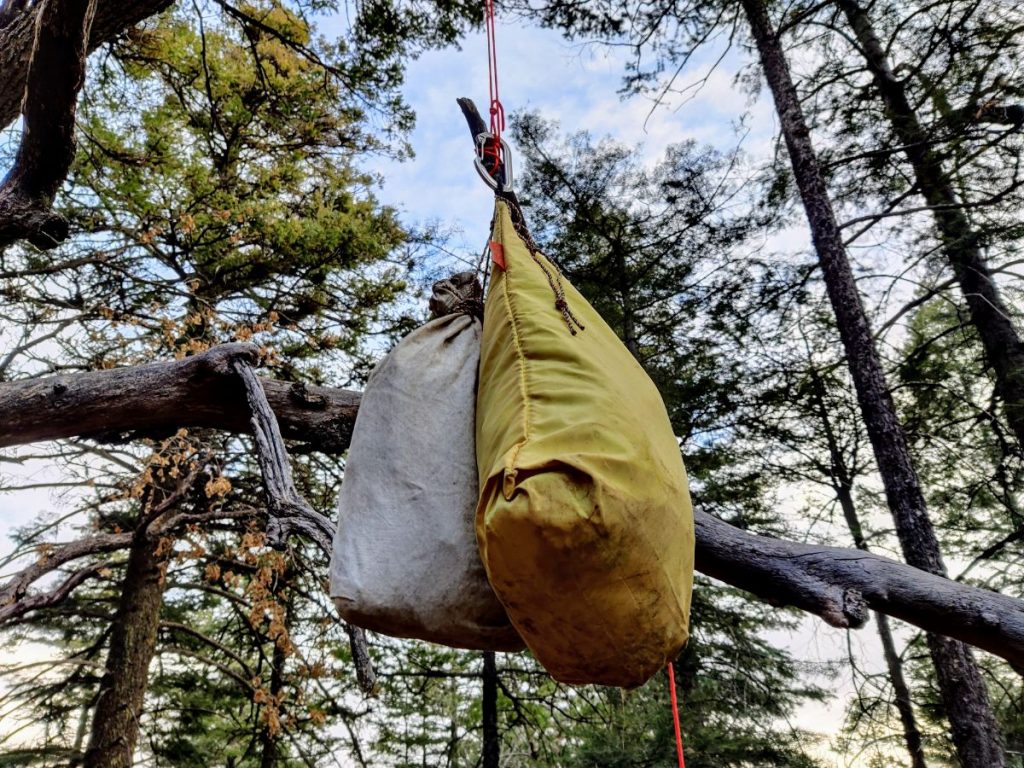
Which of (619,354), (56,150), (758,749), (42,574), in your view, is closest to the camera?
(619,354)

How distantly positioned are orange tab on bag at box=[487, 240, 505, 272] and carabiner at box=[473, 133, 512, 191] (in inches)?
11.4

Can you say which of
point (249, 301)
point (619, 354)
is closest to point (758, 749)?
point (619, 354)

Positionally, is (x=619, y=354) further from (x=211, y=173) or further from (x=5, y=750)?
(x=5, y=750)

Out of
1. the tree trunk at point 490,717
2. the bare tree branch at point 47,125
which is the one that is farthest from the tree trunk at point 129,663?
the bare tree branch at point 47,125

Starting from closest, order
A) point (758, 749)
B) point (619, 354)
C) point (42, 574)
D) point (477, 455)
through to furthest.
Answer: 1. point (477, 455)
2. point (619, 354)
3. point (42, 574)
4. point (758, 749)

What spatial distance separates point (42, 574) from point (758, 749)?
5.02 meters

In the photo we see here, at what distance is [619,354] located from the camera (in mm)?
1163

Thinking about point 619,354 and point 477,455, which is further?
point 619,354

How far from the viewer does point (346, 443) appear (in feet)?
6.88

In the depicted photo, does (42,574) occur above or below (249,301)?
below

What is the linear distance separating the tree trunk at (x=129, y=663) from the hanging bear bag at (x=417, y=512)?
408 cm

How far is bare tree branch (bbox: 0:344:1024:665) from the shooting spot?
147cm

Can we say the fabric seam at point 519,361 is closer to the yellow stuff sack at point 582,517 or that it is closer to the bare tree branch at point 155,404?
the yellow stuff sack at point 582,517

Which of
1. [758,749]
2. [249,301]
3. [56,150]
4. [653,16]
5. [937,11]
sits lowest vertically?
[758,749]
